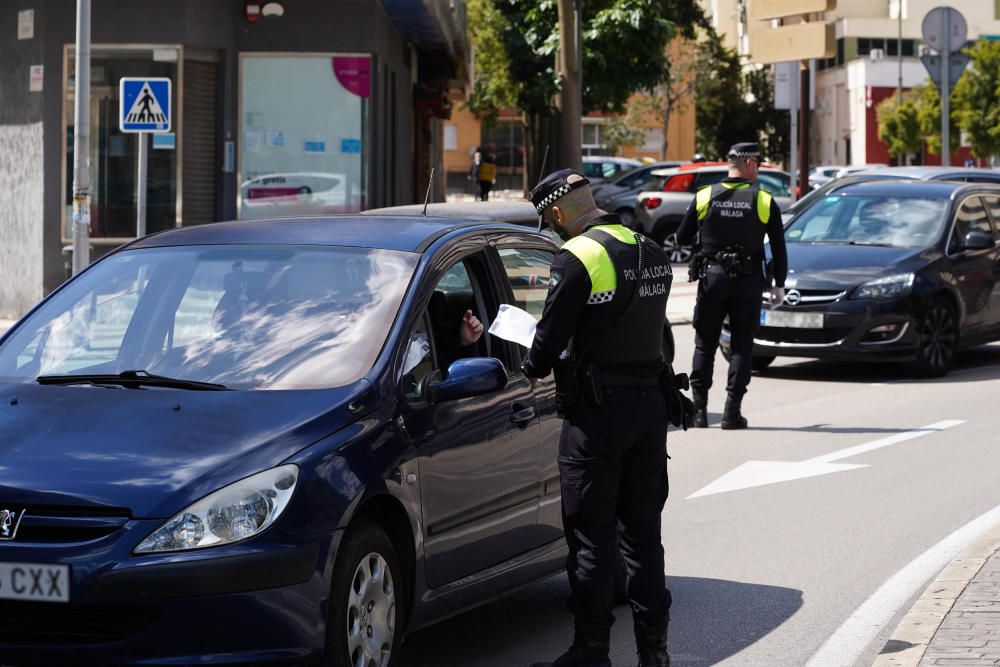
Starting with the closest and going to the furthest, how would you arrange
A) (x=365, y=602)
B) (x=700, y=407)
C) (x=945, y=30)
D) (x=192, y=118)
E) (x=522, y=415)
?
(x=365, y=602), (x=522, y=415), (x=700, y=407), (x=192, y=118), (x=945, y=30)

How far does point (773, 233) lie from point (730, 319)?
679 mm

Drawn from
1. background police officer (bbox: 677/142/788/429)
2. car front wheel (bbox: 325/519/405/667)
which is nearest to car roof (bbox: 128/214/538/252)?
car front wheel (bbox: 325/519/405/667)

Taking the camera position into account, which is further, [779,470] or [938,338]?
[938,338]

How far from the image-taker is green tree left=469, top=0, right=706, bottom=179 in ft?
125

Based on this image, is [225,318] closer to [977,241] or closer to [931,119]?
[977,241]

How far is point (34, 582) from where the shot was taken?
4.78 meters

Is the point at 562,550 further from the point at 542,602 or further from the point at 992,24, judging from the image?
the point at 992,24

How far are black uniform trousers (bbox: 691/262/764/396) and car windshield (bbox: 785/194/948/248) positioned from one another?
4.01m

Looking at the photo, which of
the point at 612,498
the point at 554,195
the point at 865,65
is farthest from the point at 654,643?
the point at 865,65

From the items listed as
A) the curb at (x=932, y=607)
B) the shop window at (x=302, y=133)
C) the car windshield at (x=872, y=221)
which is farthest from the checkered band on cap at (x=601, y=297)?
the shop window at (x=302, y=133)

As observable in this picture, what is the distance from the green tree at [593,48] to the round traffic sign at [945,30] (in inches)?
594

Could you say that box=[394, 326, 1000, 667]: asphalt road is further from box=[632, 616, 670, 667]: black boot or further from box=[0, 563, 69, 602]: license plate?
box=[0, 563, 69, 602]: license plate

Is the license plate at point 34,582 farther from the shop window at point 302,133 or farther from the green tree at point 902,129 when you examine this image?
the green tree at point 902,129

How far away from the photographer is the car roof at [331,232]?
620cm
